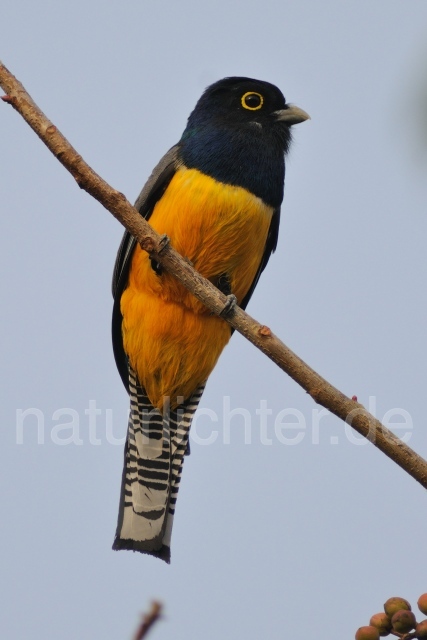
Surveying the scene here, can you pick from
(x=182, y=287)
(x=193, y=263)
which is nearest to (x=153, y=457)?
(x=182, y=287)

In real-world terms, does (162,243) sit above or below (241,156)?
below

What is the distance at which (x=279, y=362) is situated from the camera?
3545mm

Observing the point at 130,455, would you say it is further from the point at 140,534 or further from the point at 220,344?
the point at 220,344

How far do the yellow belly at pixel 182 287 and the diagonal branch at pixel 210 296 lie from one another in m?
0.94

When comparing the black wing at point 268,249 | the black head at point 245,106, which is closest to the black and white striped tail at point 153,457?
the black wing at point 268,249

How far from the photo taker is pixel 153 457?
573 cm

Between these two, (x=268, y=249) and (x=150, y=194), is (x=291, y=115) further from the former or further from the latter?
(x=150, y=194)

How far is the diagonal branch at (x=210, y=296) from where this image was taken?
3.06m

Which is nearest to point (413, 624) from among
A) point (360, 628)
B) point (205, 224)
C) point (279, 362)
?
point (360, 628)

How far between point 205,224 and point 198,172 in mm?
323

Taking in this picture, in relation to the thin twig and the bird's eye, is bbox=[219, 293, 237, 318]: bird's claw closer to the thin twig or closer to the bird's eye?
the bird's eye

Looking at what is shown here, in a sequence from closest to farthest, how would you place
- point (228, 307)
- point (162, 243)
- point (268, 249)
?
1. point (228, 307)
2. point (162, 243)
3. point (268, 249)

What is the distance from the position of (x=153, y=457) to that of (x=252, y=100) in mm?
2335

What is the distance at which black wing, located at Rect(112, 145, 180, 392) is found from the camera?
526 cm
